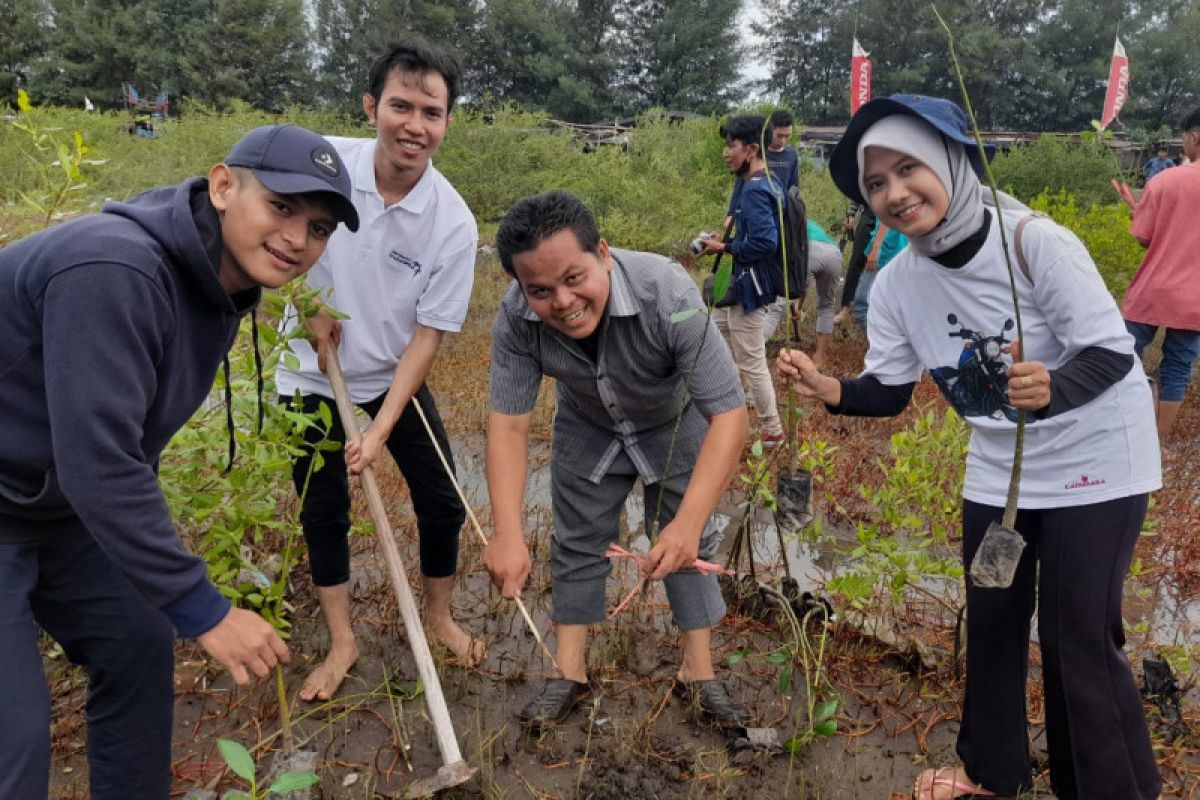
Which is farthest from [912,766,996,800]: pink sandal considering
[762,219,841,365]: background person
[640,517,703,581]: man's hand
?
[762,219,841,365]: background person

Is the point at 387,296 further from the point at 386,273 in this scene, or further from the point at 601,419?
the point at 601,419

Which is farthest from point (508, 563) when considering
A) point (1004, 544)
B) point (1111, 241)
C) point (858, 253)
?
point (1111, 241)

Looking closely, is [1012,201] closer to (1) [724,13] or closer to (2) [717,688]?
(2) [717,688]

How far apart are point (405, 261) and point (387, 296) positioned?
0.12 m

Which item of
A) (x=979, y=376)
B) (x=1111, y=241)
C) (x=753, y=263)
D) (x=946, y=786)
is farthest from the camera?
(x=1111, y=241)

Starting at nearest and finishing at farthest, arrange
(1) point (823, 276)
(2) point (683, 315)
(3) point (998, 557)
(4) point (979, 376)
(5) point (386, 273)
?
(3) point (998, 557) < (4) point (979, 376) < (2) point (683, 315) < (5) point (386, 273) < (1) point (823, 276)

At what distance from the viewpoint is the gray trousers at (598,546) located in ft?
8.45

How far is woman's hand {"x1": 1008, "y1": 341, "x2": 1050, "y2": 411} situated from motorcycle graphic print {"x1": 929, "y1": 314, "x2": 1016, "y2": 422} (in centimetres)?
22

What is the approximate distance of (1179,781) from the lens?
240 centimetres

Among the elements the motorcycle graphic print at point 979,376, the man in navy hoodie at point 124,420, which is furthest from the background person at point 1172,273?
the man in navy hoodie at point 124,420

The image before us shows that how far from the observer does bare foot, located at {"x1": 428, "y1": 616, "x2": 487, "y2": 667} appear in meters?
2.92

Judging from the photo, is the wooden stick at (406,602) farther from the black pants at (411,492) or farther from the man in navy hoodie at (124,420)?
the man in navy hoodie at (124,420)

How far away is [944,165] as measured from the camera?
5.93 ft

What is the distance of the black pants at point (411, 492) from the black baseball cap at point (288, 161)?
1.15m
